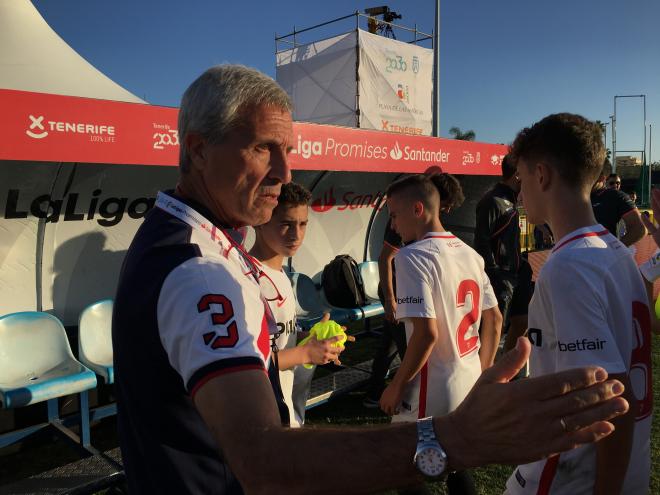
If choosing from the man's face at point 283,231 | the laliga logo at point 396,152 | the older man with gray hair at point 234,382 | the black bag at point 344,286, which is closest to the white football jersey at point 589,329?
the older man with gray hair at point 234,382

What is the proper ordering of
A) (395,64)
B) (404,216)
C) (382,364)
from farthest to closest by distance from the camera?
(395,64) < (382,364) < (404,216)

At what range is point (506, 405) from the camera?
2.21ft

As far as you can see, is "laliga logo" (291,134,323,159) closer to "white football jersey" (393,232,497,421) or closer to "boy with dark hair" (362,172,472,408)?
"boy with dark hair" (362,172,472,408)

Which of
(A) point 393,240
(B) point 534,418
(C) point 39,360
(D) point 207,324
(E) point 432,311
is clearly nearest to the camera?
(B) point 534,418

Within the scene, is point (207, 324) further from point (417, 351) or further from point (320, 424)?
point (320, 424)

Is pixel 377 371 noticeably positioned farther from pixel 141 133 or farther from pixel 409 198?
pixel 141 133

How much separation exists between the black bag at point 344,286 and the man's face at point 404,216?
3.07 m

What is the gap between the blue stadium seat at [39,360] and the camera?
11.1 feet

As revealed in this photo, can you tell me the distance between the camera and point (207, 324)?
0.78m

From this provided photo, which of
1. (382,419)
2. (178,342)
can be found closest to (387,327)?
(382,419)

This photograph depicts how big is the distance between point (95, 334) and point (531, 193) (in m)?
3.86

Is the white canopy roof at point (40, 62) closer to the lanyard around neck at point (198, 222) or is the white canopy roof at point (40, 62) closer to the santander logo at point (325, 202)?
the santander logo at point (325, 202)

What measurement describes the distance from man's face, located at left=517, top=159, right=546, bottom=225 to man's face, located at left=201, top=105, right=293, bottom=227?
0.89m

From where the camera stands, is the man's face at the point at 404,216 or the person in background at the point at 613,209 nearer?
the man's face at the point at 404,216
